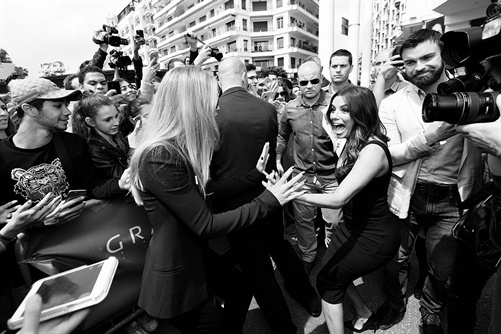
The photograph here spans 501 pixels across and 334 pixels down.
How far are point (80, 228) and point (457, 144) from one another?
2.82 m

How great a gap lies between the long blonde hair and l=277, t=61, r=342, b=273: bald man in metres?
1.69

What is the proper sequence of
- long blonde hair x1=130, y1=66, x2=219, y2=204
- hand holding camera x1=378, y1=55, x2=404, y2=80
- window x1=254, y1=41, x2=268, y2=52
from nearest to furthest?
long blonde hair x1=130, y1=66, x2=219, y2=204
hand holding camera x1=378, y1=55, x2=404, y2=80
window x1=254, y1=41, x2=268, y2=52

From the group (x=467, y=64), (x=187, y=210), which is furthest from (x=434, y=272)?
(x=187, y=210)

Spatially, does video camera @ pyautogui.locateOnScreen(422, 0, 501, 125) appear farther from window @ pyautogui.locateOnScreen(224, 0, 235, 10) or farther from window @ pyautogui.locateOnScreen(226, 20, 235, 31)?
window @ pyautogui.locateOnScreen(224, 0, 235, 10)

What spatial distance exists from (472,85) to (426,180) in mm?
802

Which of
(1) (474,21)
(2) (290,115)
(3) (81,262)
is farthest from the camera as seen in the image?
(1) (474,21)

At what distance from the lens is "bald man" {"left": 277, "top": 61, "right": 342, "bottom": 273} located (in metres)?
3.03

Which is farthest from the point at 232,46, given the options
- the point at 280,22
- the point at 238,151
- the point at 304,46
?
the point at 238,151

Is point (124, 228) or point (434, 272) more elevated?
point (124, 228)

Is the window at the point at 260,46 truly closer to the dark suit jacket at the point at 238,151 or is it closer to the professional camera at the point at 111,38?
the professional camera at the point at 111,38

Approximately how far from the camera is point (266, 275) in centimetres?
216

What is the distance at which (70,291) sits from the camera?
1031 millimetres

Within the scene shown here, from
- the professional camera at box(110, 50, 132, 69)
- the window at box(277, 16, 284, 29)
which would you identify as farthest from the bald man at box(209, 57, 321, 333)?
the window at box(277, 16, 284, 29)

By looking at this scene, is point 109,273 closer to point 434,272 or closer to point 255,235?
point 255,235
